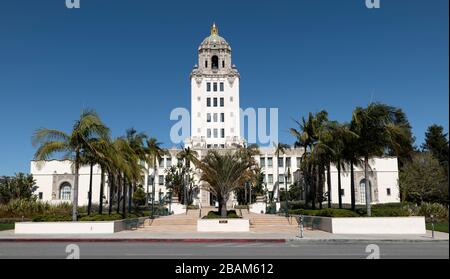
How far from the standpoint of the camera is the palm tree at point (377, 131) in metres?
27.7

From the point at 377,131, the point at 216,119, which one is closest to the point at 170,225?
the point at 377,131

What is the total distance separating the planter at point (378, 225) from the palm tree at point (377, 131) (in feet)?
5.08

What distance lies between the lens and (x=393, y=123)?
91.6ft

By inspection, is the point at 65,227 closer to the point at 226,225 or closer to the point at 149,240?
the point at 149,240

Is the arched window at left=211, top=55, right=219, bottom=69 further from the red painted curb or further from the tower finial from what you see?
the red painted curb

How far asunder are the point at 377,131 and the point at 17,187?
54049 millimetres

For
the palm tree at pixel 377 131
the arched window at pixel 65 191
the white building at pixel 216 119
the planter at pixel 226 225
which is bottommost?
the planter at pixel 226 225

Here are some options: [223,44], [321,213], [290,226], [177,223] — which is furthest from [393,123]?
[223,44]

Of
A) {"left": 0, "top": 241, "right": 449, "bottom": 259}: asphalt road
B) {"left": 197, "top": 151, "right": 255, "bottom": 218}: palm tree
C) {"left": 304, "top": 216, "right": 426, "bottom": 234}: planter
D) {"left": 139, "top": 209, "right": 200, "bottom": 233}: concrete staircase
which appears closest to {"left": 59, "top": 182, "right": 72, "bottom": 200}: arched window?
{"left": 139, "top": 209, "right": 200, "bottom": 233}: concrete staircase

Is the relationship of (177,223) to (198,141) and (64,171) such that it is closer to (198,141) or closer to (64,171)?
(64,171)

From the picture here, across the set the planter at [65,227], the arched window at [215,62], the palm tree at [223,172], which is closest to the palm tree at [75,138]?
the planter at [65,227]

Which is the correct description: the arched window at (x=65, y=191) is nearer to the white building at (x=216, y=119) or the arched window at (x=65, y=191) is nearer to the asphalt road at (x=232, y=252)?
the white building at (x=216, y=119)

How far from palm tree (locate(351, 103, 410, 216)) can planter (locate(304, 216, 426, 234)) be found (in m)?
1.55

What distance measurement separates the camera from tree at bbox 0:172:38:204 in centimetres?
6325
